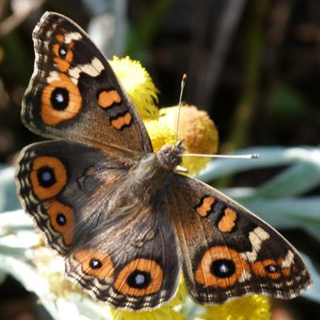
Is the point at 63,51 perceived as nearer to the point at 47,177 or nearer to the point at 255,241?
the point at 47,177

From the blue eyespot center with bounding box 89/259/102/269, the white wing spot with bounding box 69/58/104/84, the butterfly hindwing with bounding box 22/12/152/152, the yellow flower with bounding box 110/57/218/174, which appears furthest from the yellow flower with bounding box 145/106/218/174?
the blue eyespot center with bounding box 89/259/102/269

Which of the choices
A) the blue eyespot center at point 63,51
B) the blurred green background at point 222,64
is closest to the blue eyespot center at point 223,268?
the blue eyespot center at point 63,51

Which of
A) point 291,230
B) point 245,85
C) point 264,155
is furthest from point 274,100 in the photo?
point 264,155

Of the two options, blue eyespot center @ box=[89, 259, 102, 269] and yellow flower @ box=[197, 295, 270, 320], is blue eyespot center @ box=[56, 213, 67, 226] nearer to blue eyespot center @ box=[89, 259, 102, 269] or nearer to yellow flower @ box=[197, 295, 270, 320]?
blue eyespot center @ box=[89, 259, 102, 269]

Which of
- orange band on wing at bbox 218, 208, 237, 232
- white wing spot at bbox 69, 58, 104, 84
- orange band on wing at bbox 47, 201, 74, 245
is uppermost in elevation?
white wing spot at bbox 69, 58, 104, 84

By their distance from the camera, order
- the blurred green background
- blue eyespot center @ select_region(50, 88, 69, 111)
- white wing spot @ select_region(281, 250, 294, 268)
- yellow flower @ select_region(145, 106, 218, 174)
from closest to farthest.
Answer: white wing spot @ select_region(281, 250, 294, 268) < blue eyespot center @ select_region(50, 88, 69, 111) < yellow flower @ select_region(145, 106, 218, 174) < the blurred green background

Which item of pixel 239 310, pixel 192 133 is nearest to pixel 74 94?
pixel 192 133

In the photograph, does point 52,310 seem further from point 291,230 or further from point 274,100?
point 274,100

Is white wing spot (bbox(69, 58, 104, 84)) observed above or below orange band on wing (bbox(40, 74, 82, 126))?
above
